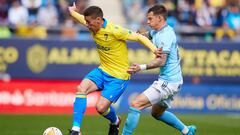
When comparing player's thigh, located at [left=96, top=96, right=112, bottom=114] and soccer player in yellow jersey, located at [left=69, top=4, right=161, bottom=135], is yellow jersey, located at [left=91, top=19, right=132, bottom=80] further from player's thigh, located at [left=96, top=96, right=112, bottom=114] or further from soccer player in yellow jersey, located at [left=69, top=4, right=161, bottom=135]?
player's thigh, located at [left=96, top=96, right=112, bottom=114]

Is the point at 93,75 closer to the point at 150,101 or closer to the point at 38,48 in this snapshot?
the point at 150,101

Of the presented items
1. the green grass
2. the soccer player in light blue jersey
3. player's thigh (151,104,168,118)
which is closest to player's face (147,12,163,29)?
the soccer player in light blue jersey

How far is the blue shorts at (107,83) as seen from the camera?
12867 mm

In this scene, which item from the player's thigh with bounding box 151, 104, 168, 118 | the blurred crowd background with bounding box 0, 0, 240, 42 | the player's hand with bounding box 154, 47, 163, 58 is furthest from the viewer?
the blurred crowd background with bounding box 0, 0, 240, 42

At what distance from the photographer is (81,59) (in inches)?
901

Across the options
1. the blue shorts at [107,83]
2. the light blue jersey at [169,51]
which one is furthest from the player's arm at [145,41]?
the blue shorts at [107,83]

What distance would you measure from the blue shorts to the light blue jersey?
80 centimetres

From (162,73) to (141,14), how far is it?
11691 millimetres

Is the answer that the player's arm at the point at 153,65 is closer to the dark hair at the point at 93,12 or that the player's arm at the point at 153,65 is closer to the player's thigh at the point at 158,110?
the player's thigh at the point at 158,110

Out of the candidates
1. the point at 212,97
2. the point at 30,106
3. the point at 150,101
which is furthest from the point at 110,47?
the point at 212,97

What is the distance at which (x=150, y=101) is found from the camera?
1250cm

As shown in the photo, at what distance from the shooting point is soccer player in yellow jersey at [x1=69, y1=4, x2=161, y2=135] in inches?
493

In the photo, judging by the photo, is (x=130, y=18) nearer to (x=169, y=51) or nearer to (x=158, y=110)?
(x=158, y=110)

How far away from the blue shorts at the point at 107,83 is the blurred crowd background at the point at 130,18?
29.5 feet
